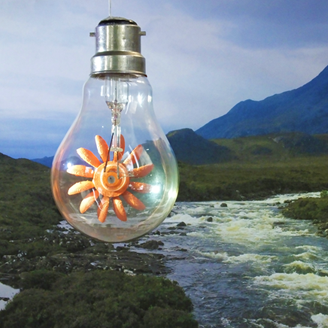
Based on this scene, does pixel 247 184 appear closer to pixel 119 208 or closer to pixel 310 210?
pixel 310 210

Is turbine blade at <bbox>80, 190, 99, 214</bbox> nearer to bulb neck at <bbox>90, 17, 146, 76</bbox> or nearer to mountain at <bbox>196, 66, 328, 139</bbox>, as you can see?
bulb neck at <bbox>90, 17, 146, 76</bbox>

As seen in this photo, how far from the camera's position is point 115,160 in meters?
1.10

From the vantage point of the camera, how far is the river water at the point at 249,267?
32.3 ft

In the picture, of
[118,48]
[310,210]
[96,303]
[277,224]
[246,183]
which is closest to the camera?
[118,48]

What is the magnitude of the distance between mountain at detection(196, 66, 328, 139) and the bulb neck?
330 feet

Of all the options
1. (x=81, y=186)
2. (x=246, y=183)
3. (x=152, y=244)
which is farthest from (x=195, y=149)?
(x=81, y=186)

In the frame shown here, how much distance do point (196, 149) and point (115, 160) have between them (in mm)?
54435

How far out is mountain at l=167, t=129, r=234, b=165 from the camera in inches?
1993

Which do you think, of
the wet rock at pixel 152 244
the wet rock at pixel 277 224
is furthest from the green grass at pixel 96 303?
the wet rock at pixel 277 224

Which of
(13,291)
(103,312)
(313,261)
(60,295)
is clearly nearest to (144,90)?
(103,312)

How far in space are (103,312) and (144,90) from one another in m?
8.14

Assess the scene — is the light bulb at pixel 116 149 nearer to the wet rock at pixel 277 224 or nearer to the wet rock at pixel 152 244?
the wet rock at pixel 152 244

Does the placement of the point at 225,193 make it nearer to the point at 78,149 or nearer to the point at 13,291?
the point at 13,291

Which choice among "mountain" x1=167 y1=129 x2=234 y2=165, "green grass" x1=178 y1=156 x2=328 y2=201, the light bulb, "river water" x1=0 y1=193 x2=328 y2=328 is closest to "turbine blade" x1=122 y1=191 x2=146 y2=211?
the light bulb
